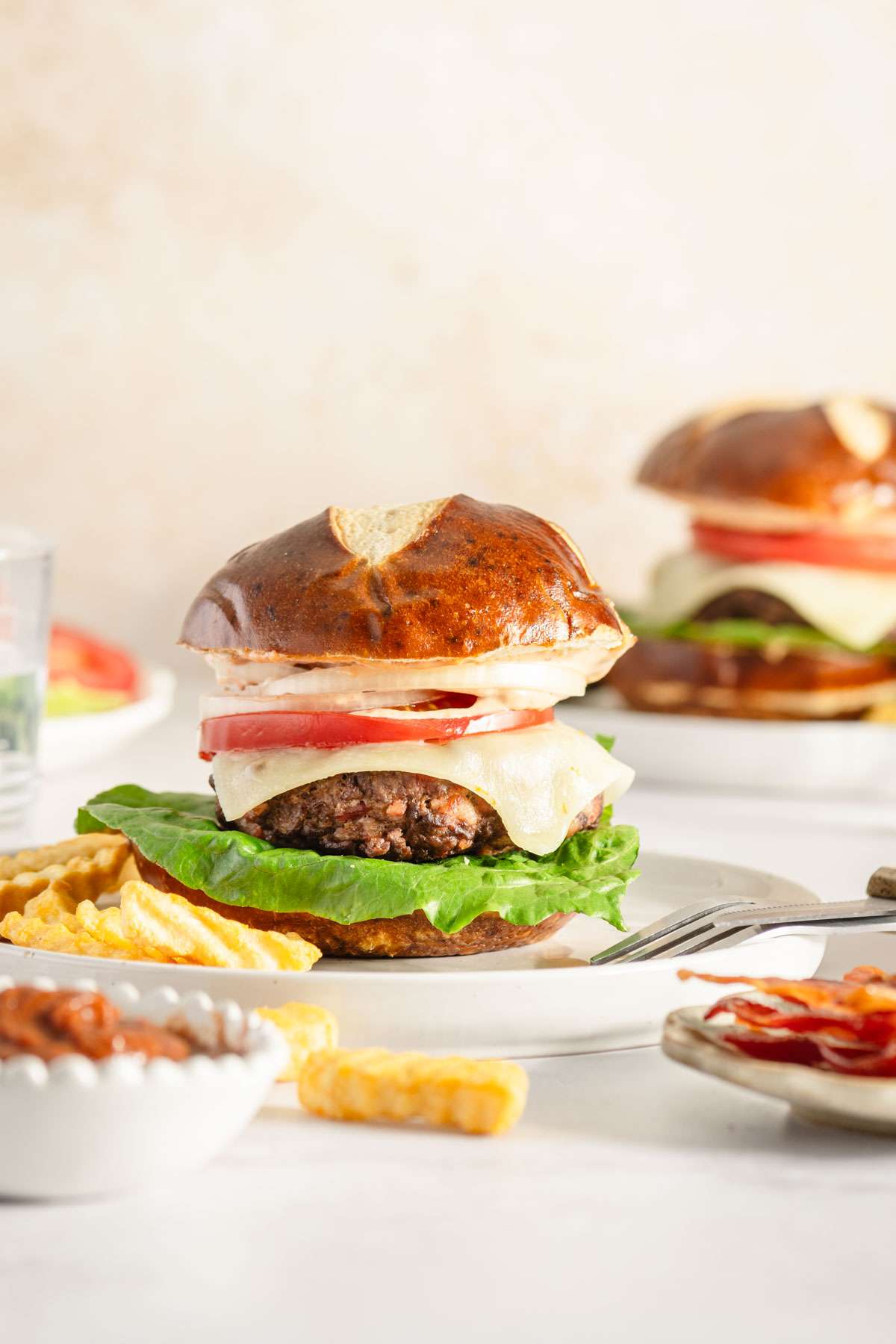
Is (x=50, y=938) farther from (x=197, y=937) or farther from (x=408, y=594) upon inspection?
(x=408, y=594)

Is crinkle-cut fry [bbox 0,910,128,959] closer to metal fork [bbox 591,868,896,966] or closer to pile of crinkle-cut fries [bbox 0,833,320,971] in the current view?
pile of crinkle-cut fries [bbox 0,833,320,971]

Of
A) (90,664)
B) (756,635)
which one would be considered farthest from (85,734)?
(756,635)

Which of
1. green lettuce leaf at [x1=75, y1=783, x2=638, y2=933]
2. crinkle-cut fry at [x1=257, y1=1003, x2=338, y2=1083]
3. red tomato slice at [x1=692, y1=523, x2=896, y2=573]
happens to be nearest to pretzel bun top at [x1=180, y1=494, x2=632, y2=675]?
green lettuce leaf at [x1=75, y1=783, x2=638, y2=933]

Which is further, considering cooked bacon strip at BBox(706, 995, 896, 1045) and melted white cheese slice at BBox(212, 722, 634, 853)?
melted white cheese slice at BBox(212, 722, 634, 853)

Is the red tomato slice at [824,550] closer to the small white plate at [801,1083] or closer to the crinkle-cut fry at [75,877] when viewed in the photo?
the crinkle-cut fry at [75,877]

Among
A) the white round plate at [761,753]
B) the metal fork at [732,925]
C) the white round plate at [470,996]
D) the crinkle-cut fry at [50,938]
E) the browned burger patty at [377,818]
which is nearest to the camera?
the white round plate at [470,996]

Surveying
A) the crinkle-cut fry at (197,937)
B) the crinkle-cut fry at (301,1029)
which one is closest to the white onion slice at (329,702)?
the crinkle-cut fry at (197,937)
